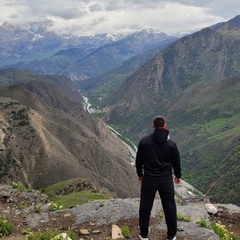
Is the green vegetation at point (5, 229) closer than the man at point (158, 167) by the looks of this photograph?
No

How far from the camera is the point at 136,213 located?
14453mm

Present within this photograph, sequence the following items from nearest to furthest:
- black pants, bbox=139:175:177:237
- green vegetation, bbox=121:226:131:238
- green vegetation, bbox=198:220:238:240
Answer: black pants, bbox=139:175:177:237, green vegetation, bbox=121:226:131:238, green vegetation, bbox=198:220:238:240

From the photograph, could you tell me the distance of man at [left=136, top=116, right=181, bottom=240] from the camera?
36.7 ft

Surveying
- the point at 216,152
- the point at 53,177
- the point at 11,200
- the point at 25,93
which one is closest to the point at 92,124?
the point at 25,93

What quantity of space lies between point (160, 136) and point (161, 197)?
2200 millimetres

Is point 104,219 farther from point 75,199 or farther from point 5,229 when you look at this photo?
point 75,199

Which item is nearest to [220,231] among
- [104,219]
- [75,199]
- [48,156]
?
[104,219]

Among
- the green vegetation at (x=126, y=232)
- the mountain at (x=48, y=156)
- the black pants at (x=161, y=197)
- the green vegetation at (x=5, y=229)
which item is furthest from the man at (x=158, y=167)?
the mountain at (x=48, y=156)

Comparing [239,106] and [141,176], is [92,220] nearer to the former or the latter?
[141,176]

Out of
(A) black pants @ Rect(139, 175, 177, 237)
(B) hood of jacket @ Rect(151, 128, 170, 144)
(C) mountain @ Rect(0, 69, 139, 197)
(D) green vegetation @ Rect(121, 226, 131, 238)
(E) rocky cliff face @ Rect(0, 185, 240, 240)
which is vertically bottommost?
(C) mountain @ Rect(0, 69, 139, 197)

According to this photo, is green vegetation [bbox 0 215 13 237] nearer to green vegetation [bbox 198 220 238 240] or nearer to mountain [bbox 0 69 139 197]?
green vegetation [bbox 198 220 238 240]

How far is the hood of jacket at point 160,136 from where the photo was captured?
36.4 ft

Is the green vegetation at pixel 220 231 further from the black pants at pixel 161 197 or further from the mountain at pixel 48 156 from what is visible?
the mountain at pixel 48 156

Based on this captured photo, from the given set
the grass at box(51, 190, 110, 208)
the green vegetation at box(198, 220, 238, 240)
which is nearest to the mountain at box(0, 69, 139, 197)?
the grass at box(51, 190, 110, 208)
